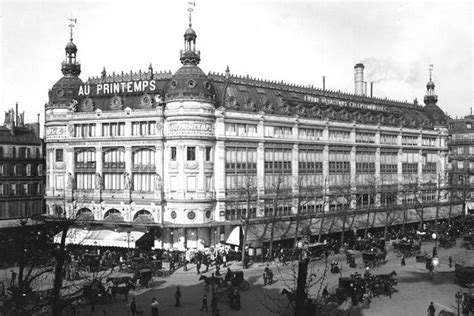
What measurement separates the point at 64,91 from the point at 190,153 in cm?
2241

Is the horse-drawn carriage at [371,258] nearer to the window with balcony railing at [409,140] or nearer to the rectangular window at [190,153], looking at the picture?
the rectangular window at [190,153]

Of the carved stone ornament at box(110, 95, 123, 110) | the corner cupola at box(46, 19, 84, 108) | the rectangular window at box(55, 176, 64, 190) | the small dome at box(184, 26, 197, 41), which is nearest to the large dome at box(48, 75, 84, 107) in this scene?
the corner cupola at box(46, 19, 84, 108)

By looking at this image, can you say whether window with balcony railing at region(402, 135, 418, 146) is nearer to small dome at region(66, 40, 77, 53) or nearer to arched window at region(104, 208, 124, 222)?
arched window at region(104, 208, 124, 222)

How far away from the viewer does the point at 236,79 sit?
75.2 m

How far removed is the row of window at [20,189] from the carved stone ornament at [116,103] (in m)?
20.6

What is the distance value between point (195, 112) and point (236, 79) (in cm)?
1280

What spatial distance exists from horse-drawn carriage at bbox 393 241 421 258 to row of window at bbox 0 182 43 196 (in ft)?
171

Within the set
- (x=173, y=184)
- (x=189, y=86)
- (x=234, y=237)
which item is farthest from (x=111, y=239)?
(x=189, y=86)

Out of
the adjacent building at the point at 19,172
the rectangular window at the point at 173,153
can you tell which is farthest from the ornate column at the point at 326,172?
the adjacent building at the point at 19,172

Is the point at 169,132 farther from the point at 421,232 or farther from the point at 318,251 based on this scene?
the point at 421,232

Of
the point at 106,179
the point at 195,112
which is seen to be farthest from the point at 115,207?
the point at 195,112

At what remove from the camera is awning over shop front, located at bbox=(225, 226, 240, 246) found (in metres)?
65.1

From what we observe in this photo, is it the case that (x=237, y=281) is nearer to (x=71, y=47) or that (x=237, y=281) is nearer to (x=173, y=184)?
(x=173, y=184)

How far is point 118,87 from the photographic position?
2820 inches
